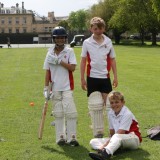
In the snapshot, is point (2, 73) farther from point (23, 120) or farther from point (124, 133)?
point (124, 133)

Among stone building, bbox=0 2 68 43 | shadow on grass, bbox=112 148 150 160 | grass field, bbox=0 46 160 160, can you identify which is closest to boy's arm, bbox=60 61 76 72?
grass field, bbox=0 46 160 160

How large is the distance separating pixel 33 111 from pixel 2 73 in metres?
11.4

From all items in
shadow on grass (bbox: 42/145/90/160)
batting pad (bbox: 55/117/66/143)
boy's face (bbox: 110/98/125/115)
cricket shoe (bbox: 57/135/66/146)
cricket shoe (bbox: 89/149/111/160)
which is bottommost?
shadow on grass (bbox: 42/145/90/160)

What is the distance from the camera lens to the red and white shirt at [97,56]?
24.5 feet

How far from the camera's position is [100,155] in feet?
20.4

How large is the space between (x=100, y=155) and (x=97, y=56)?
1.91m

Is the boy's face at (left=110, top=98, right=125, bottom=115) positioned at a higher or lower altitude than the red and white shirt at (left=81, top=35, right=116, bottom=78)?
lower

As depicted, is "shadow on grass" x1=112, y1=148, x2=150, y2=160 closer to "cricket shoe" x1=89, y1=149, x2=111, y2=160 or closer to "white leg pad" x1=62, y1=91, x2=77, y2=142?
"cricket shoe" x1=89, y1=149, x2=111, y2=160

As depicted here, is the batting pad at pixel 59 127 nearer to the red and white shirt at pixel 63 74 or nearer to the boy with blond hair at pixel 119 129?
the red and white shirt at pixel 63 74

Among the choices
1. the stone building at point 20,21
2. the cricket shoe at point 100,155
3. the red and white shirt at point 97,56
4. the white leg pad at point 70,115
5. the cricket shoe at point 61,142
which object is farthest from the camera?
the stone building at point 20,21

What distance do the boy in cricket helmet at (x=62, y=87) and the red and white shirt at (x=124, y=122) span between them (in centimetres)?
65

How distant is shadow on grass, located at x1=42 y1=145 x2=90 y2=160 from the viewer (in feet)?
21.7

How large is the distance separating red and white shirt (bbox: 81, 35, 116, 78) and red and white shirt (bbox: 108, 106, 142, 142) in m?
0.82

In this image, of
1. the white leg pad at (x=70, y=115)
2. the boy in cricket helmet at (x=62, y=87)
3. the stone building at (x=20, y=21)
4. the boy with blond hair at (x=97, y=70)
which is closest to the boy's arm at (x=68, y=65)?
the boy in cricket helmet at (x=62, y=87)
